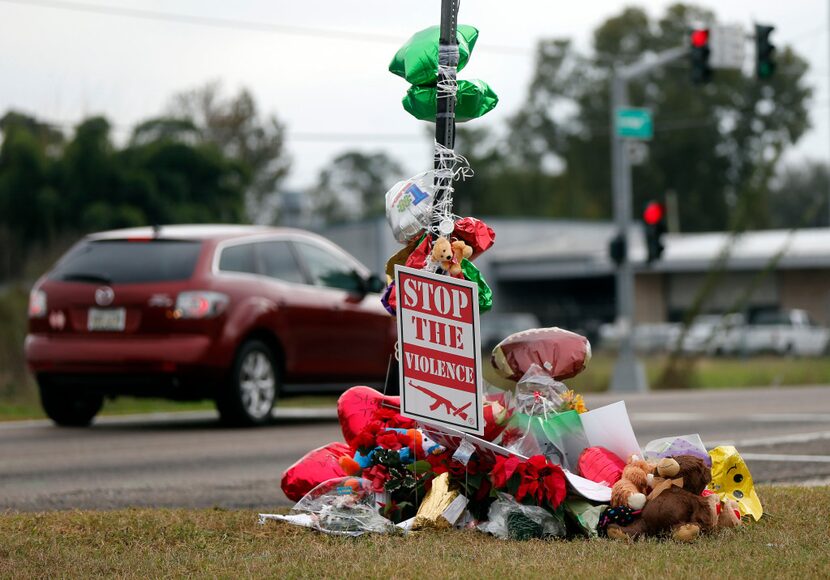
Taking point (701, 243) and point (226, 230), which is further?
point (701, 243)

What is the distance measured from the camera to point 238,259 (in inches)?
431

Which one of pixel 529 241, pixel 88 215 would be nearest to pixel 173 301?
pixel 88 215

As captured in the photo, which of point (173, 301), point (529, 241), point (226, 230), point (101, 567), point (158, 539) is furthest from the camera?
point (529, 241)

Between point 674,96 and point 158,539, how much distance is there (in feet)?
213

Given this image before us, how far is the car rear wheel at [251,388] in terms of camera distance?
10617 mm

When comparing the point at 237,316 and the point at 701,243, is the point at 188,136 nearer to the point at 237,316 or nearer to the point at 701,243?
the point at 701,243

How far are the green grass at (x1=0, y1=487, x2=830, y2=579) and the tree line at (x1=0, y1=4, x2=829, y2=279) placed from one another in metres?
29.8

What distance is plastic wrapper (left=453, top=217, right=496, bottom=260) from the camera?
16.9 ft

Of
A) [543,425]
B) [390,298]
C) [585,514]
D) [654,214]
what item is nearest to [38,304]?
[390,298]

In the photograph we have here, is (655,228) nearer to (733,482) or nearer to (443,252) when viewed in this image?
(733,482)

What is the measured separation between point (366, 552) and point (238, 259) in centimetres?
668

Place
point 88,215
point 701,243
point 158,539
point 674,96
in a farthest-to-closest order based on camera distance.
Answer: point 674,96
point 701,243
point 88,215
point 158,539

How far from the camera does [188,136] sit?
1833 inches

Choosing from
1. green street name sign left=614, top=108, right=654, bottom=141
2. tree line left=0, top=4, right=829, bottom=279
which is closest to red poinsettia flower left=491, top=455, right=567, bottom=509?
green street name sign left=614, top=108, right=654, bottom=141
